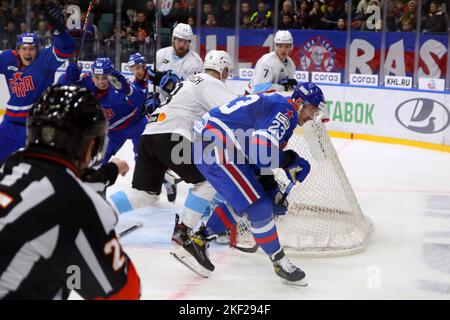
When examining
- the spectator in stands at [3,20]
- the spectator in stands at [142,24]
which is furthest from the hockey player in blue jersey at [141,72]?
the spectator in stands at [3,20]

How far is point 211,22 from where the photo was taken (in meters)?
9.70

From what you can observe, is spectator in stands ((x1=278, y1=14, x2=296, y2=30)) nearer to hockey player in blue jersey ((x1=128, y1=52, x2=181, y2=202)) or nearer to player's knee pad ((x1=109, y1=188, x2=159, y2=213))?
hockey player in blue jersey ((x1=128, y1=52, x2=181, y2=202))

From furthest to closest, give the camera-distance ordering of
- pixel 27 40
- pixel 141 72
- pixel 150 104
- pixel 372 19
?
pixel 372 19 < pixel 150 104 < pixel 141 72 < pixel 27 40

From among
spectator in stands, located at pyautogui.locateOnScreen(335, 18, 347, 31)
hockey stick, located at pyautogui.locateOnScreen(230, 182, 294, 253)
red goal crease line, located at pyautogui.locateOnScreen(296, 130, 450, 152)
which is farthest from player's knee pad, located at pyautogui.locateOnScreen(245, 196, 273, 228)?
spectator in stands, located at pyautogui.locateOnScreen(335, 18, 347, 31)

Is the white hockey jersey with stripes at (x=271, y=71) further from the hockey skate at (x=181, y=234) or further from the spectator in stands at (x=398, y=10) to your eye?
the hockey skate at (x=181, y=234)

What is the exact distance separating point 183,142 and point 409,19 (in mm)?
5471

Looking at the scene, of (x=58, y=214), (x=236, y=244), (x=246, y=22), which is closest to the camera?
(x=58, y=214)

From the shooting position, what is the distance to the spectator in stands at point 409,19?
28.3ft

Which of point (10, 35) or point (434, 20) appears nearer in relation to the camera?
point (434, 20)

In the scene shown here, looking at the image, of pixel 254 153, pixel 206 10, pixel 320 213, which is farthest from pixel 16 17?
pixel 254 153

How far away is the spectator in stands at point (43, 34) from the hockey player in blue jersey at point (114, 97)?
5.22m

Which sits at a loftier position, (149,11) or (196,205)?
(149,11)

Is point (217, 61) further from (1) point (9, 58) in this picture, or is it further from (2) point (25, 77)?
(1) point (9, 58)

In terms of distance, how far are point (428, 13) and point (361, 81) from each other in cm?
107
